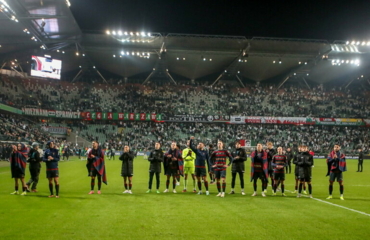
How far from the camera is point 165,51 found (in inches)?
1827

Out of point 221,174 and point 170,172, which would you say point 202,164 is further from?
point 170,172

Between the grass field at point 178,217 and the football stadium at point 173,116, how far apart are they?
3.3 inches

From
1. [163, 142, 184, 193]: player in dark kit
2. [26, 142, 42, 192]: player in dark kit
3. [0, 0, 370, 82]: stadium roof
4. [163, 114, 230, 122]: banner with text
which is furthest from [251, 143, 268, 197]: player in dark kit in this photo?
[163, 114, 230, 122]: banner with text

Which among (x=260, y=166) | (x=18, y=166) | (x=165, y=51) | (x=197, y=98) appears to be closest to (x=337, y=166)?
(x=260, y=166)

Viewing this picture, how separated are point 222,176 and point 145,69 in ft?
159

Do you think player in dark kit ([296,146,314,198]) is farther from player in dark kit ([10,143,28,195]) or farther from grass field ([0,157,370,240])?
player in dark kit ([10,143,28,195])

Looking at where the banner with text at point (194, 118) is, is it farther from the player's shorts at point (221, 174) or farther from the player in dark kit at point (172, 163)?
the player's shorts at point (221, 174)

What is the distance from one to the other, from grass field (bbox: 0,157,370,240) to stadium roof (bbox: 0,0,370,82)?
26079 millimetres

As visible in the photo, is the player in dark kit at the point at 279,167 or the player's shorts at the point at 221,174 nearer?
the player's shorts at the point at 221,174

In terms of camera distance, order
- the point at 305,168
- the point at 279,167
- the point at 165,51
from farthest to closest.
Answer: the point at 165,51 → the point at 279,167 → the point at 305,168

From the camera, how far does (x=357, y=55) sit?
49938mm

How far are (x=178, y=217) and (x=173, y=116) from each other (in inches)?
1768

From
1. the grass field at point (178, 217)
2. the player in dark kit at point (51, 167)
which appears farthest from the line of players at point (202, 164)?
the grass field at point (178, 217)

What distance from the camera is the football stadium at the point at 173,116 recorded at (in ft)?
30.6
